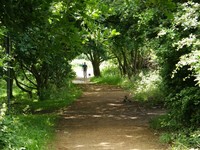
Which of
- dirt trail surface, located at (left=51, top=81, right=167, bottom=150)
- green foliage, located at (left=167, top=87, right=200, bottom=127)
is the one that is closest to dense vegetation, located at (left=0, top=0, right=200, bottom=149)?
green foliage, located at (left=167, top=87, right=200, bottom=127)

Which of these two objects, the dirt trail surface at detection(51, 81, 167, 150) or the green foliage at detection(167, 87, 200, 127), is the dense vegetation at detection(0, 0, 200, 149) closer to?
the green foliage at detection(167, 87, 200, 127)

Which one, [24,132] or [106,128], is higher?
[24,132]

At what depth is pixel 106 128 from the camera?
9.66 m

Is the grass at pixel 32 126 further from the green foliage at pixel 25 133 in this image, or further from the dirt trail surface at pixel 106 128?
the dirt trail surface at pixel 106 128

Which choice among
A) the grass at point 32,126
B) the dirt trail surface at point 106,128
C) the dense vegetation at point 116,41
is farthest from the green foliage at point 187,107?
the grass at point 32,126

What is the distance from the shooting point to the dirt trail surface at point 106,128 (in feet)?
25.2

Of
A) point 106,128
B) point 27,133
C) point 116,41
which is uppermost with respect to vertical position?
point 116,41

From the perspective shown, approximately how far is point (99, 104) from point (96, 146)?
7.89 m

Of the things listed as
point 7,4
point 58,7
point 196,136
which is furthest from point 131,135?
point 7,4

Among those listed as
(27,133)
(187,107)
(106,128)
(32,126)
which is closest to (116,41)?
(106,128)

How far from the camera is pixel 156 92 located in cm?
1442

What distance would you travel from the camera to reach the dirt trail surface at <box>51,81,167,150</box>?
7.67m

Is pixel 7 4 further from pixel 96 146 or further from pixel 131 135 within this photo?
pixel 131 135

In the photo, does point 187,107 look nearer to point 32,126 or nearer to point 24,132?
point 24,132
